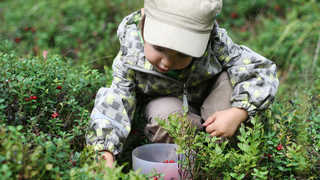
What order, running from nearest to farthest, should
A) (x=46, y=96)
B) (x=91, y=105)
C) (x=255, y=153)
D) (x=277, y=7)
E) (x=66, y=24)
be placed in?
(x=255, y=153)
(x=46, y=96)
(x=91, y=105)
(x=66, y=24)
(x=277, y=7)

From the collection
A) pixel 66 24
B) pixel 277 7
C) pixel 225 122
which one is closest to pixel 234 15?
pixel 277 7

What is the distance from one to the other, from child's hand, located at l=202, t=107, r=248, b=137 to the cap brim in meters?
0.48

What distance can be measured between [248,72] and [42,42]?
2861mm

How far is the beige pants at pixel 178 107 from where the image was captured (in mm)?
2443

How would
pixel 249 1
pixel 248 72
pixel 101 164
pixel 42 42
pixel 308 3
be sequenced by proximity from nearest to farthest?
pixel 101 164 < pixel 248 72 < pixel 42 42 < pixel 308 3 < pixel 249 1

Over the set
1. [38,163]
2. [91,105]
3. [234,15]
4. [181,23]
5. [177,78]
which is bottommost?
[91,105]

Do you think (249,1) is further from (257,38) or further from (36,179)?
(36,179)

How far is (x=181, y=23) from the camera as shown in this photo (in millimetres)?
1991

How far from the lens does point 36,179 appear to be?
1.53m

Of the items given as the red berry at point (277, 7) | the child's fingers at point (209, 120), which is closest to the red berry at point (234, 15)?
the red berry at point (277, 7)

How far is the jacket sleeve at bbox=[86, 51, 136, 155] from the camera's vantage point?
6.97 feet

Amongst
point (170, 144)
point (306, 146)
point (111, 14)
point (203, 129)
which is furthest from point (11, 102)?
point (111, 14)

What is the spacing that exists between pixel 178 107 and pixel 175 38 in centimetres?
61

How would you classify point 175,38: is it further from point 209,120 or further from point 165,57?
point 209,120
